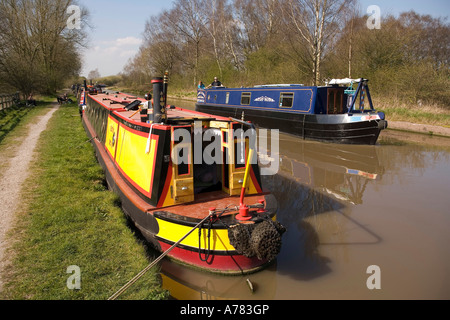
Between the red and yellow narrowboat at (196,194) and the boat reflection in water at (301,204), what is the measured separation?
19 cm

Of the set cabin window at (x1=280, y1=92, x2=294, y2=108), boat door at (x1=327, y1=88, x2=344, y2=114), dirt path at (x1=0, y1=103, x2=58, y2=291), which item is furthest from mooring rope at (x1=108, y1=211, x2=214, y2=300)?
cabin window at (x1=280, y1=92, x2=294, y2=108)

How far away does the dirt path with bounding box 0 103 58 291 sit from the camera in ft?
13.2

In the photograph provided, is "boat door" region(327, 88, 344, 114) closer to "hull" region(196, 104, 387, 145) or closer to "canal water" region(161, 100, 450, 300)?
"hull" region(196, 104, 387, 145)

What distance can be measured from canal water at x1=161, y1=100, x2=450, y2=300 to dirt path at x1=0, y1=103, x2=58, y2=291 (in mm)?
2043

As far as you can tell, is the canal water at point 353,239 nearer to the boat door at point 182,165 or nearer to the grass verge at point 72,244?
the grass verge at point 72,244

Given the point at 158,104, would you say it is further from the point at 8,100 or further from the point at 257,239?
the point at 8,100

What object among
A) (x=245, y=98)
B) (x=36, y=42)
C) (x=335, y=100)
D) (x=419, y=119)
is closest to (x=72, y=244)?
(x=335, y=100)

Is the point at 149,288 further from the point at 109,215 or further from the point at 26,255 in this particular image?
the point at 109,215

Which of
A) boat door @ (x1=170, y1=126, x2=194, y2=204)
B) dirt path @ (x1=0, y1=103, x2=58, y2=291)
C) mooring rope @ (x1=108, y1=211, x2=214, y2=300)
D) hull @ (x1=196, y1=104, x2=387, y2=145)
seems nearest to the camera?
mooring rope @ (x1=108, y1=211, x2=214, y2=300)

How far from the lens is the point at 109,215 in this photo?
490 centimetres

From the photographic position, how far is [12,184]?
19.0 ft

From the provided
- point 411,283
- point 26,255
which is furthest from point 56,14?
point 411,283

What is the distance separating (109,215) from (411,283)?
13.9 ft

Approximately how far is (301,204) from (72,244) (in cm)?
410
